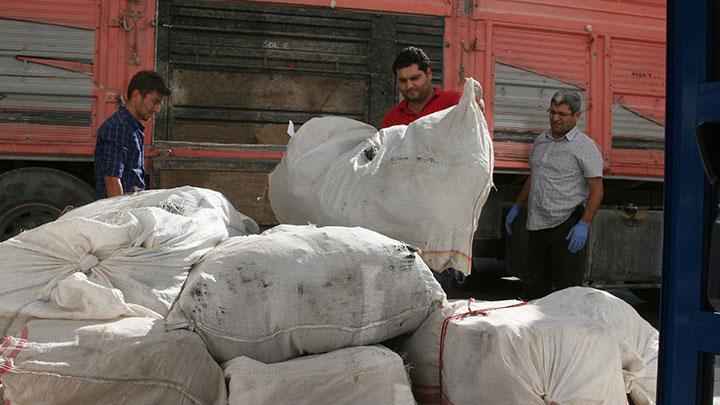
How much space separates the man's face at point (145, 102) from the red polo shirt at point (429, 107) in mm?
1261

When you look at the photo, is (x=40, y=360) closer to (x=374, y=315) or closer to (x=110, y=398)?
(x=110, y=398)

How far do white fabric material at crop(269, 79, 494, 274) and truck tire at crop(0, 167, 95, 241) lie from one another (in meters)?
2.46

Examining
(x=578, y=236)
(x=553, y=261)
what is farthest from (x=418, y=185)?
(x=553, y=261)

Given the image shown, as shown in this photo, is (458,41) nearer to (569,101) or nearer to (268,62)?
(569,101)

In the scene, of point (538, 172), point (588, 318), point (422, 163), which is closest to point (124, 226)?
point (422, 163)

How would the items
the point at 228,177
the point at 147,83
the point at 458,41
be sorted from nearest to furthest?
the point at 147,83, the point at 228,177, the point at 458,41

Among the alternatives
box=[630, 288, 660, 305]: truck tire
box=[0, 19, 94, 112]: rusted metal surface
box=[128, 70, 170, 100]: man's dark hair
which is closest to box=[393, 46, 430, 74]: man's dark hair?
box=[128, 70, 170, 100]: man's dark hair

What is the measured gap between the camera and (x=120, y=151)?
3.48m

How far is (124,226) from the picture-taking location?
2.10 metres

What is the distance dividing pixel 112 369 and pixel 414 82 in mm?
1954

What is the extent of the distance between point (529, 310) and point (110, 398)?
1.11 metres

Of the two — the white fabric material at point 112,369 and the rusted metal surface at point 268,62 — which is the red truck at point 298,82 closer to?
the rusted metal surface at point 268,62

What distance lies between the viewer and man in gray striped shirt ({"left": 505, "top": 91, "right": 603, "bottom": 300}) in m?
4.13

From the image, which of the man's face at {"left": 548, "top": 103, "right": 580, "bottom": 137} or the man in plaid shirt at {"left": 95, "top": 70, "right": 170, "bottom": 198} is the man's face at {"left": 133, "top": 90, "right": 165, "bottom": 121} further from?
the man's face at {"left": 548, "top": 103, "right": 580, "bottom": 137}
